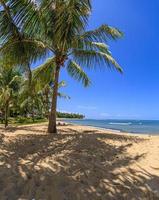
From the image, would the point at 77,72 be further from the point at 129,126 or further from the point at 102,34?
the point at 129,126

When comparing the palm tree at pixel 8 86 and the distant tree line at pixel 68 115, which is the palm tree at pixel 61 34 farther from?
the distant tree line at pixel 68 115

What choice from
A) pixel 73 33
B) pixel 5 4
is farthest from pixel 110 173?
pixel 5 4

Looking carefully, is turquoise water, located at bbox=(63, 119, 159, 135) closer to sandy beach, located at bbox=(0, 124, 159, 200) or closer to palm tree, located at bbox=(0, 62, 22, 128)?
palm tree, located at bbox=(0, 62, 22, 128)

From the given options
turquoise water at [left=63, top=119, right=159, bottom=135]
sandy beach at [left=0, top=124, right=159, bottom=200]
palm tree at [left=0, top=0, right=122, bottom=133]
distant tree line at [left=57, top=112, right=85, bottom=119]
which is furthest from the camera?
distant tree line at [left=57, top=112, right=85, bottom=119]

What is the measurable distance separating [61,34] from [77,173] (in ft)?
16.5

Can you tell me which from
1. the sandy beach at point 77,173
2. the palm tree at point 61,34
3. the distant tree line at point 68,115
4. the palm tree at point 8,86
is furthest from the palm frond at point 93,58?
the distant tree line at point 68,115

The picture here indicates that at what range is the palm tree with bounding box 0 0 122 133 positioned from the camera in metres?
7.81

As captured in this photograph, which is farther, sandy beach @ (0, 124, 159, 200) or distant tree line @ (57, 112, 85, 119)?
distant tree line @ (57, 112, 85, 119)

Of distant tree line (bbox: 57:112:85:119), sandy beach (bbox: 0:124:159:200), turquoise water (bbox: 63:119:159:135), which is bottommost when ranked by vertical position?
sandy beach (bbox: 0:124:159:200)

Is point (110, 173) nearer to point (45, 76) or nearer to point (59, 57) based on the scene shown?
point (59, 57)

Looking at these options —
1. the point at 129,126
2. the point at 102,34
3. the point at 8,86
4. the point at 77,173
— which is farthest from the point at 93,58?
the point at 129,126

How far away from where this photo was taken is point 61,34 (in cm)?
827

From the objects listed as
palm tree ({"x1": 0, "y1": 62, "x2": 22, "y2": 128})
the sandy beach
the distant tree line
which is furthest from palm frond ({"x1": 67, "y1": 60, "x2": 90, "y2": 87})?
the distant tree line

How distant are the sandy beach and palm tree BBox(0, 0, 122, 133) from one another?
154 inches
